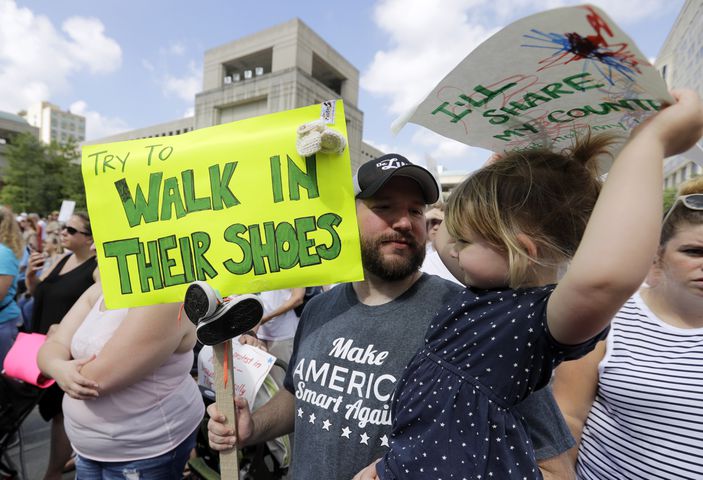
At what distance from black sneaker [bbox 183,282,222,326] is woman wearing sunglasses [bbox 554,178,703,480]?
1.28m

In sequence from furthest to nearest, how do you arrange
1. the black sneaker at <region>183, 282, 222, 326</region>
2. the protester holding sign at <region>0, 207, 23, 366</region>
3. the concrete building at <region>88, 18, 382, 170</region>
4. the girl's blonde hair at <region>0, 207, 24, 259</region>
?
1. the concrete building at <region>88, 18, 382, 170</region>
2. the girl's blonde hair at <region>0, 207, 24, 259</region>
3. the protester holding sign at <region>0, 207, 23, 366</region>
4. the black sneaker at <region>183, 282, 222, 326</region>

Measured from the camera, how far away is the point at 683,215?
1.51 metres

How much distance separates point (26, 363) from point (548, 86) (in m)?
2.91

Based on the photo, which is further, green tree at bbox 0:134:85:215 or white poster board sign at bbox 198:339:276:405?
green tree at bbox 0:134:85:215

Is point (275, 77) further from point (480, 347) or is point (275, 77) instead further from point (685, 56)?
point (480, 347)

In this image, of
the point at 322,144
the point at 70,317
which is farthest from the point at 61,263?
the point at 322,144

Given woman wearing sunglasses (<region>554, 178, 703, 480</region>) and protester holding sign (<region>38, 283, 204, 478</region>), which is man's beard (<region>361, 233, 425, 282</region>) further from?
protester holding sign (<region>38, 283, 204, 478</region>)

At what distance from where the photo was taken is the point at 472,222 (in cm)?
93

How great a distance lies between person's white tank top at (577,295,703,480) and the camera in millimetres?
1277

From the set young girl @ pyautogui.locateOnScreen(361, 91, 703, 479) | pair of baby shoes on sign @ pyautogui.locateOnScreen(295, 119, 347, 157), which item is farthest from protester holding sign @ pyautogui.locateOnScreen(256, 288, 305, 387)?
young girl @ pyautogui.locateOnScreen(361, 91, 703, 479)

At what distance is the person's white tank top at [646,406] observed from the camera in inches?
50.3

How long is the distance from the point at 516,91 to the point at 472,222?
29 cm

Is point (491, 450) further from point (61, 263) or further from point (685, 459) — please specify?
point (61, 263)

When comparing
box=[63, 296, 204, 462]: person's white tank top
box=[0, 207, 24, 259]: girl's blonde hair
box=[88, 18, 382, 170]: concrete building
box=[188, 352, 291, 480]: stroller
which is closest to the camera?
box=[63, 296, 204, 462]: person's white tank top
